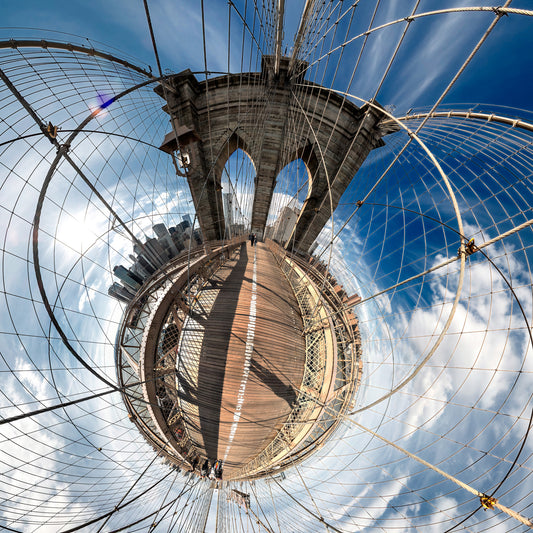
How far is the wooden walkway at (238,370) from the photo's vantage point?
4.28 metres

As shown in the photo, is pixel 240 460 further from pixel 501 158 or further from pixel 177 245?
pixel 501 158

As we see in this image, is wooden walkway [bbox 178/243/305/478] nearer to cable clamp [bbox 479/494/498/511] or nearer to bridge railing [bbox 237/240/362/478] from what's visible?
bridge railing [bbox 237/240/362/478]

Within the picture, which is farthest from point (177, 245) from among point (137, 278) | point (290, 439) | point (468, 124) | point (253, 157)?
point (468, 124)

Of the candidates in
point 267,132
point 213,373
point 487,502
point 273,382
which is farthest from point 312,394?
point 267,132

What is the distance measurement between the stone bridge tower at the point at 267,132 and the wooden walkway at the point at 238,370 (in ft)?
19.9

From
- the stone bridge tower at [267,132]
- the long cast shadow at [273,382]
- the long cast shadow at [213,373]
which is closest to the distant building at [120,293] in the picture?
the long cast shadow at [213,373]

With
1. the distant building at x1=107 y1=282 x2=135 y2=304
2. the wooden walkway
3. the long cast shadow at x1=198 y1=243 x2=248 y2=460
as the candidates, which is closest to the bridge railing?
the wooden walkway

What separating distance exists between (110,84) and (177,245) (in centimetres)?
469

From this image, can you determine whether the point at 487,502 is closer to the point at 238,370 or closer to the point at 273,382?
the point at 273,382

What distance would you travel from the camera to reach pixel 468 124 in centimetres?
397

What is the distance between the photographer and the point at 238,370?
4.29 m

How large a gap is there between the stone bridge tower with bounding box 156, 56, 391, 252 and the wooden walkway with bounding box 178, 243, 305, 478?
606 centimetres

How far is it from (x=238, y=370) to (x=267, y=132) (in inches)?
385

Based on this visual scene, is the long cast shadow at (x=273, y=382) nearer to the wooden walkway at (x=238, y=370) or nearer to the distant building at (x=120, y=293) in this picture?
the wooden walkway at (x=238, y=370)
